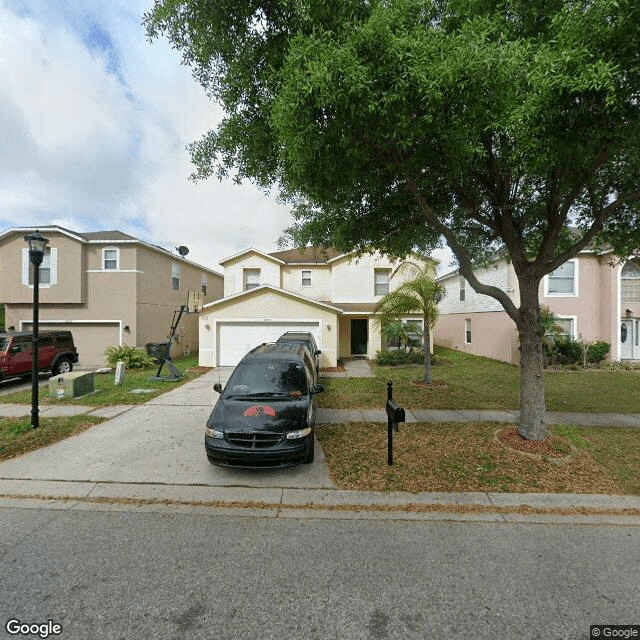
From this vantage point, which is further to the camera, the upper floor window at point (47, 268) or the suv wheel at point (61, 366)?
the upper floor window at point (47, 268)

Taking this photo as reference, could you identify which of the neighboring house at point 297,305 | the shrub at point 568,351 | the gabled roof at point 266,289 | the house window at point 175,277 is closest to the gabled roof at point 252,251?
the neighboring house at point 297,305

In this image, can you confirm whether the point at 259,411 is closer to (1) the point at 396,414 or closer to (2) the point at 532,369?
(1) the point at 396,414

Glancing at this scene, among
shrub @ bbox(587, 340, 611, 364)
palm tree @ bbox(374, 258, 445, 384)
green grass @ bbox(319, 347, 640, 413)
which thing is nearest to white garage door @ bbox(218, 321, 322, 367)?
green grass @ bbox(319, 347, 640, 413)

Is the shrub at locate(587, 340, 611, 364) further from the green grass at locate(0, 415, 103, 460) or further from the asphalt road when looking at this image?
the green grass at locate(0, 415, 103, 460)

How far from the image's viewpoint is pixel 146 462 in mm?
5219

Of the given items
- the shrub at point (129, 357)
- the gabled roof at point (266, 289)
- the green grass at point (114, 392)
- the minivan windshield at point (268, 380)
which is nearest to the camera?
the minivan windshield at point (268, 380)

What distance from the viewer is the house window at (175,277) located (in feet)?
61.7

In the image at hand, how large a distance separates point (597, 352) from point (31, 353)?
75.7 ft

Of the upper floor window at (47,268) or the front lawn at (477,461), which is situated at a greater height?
the upper floor window at (47,268)

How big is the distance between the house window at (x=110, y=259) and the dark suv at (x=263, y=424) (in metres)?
→ 13.6

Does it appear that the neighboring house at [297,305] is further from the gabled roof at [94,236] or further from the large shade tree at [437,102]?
the large shade tree at [437,102]

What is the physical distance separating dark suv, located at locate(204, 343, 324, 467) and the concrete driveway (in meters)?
0.27

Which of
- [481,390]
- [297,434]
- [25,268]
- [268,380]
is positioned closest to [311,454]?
[297,434]

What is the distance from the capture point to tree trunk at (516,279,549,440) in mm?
5734
